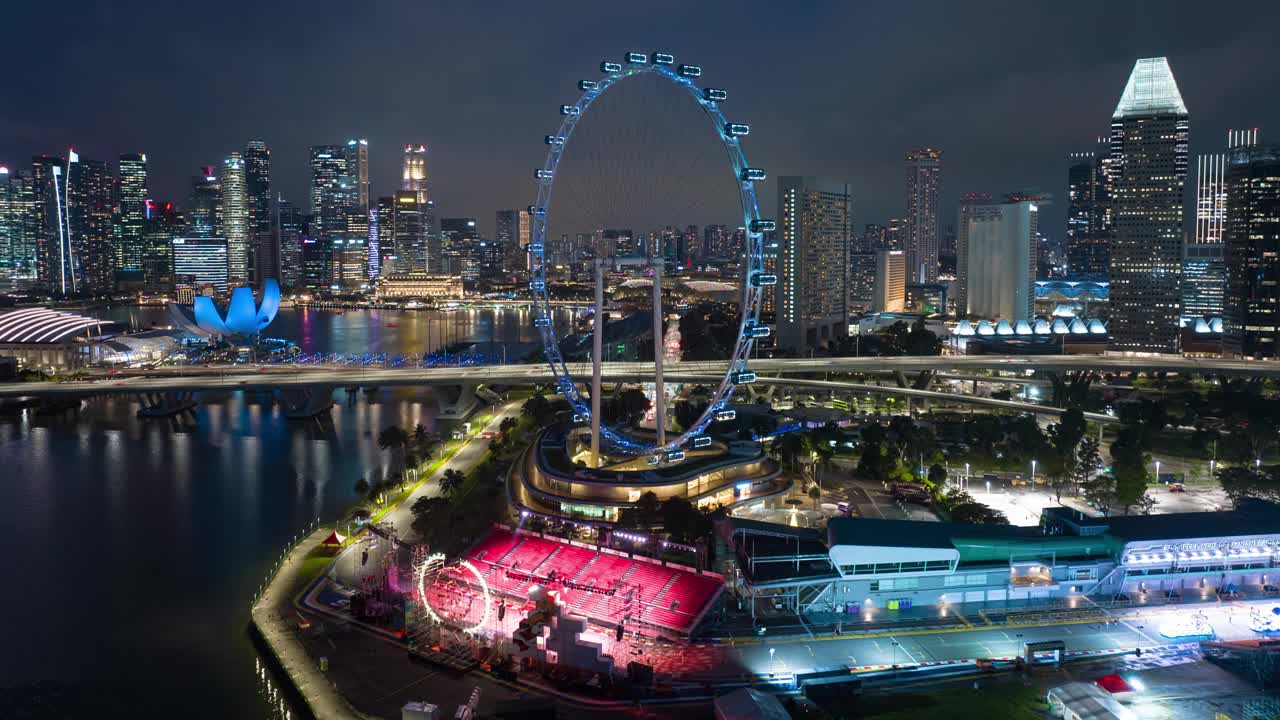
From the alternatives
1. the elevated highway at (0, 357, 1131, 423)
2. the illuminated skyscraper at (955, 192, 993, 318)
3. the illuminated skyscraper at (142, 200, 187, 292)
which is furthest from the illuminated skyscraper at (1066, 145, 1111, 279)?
the illuminated skyscraper at (142, 200, 187, 292)

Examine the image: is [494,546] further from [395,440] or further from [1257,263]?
[1257,263]

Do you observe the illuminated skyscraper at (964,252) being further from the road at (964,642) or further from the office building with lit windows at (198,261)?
the office building with lit windows at (198,261)

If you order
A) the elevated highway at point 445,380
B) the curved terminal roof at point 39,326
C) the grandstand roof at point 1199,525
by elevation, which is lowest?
the grandstand roof at point 1199,525

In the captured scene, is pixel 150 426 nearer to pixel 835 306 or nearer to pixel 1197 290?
pixel 835 306

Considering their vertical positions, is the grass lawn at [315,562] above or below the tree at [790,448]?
below

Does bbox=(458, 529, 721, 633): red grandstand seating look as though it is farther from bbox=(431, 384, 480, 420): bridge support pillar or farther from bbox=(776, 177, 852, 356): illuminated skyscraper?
bbox=(776, 177, 852, 356): illuminated skyscraper

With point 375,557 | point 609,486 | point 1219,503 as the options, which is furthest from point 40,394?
point 1219,503

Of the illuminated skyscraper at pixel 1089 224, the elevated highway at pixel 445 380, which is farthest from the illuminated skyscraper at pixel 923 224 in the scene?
the elevated highway at pixel 445 380

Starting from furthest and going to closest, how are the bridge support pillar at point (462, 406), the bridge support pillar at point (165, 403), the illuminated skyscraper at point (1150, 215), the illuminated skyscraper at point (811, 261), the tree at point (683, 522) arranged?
1. the illuminated skyscraper at point (811, 261)
2. the illuminated skyscraper at point (1150, 215)
3. the bridge support pillar at point (165, 403)
4. the bridge support pillar at point (462, 406)
5. the tree at point (683, 522)
